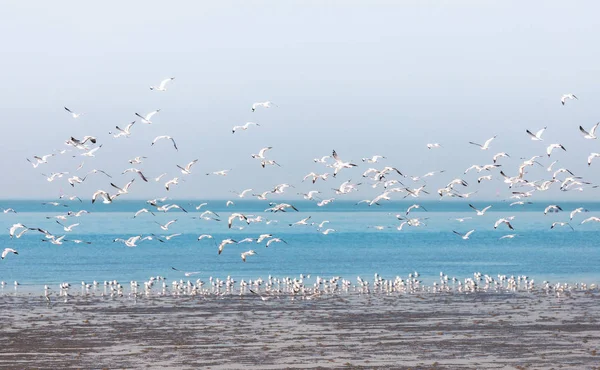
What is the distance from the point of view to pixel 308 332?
36531 mm

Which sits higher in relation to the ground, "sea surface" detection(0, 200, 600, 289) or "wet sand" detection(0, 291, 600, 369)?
"sea surface" detection(0, 200, 600, 289)

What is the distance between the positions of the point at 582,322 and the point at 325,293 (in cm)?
1572

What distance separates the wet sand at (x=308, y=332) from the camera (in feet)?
101

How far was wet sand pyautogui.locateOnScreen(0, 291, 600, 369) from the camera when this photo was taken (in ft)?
101

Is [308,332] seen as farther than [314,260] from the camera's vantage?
No

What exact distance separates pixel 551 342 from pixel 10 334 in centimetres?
1890

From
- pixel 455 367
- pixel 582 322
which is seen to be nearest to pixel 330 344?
pixel 455 367

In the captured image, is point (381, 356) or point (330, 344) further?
point (330, 344)

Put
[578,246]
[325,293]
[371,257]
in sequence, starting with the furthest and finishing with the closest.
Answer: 1. [578,246]
2. [371,257]
3. [325,293]

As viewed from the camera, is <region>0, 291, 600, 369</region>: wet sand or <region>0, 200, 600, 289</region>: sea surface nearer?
<region>0, 291, 600, 369</region>: wet sand

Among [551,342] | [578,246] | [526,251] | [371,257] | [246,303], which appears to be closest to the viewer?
[551,342]

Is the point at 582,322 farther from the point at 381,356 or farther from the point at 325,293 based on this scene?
the point at 325,293

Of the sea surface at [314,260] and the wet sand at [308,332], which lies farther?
the sea surface at [314,260]

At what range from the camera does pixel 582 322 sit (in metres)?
38.6
